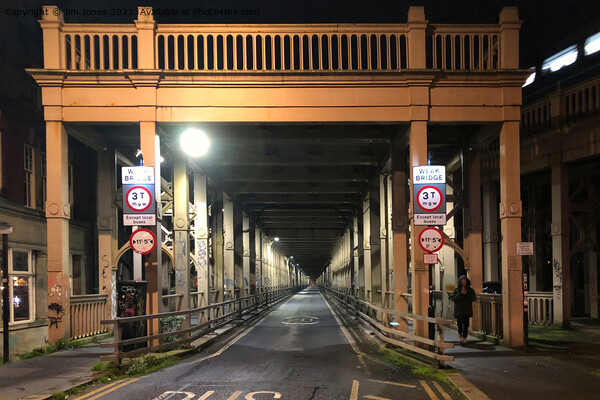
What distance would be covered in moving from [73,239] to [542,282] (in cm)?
1900

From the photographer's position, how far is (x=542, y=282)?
20906 mm

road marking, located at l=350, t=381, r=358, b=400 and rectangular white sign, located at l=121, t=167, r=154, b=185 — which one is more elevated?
rectangular white sign, located at l=121, t=167, r=154, b=185

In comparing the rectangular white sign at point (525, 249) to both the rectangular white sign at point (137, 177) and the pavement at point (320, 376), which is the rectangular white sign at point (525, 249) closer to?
the pavement at point (320, 376)

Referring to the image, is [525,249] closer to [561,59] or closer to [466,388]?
[466,388]

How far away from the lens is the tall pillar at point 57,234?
12953mm

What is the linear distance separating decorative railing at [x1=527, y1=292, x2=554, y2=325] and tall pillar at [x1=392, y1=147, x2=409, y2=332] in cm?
563

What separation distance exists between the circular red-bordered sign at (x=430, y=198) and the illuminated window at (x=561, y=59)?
12.2 m

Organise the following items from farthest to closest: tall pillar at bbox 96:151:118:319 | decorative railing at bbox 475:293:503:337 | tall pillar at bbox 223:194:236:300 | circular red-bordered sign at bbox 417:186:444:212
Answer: tall pillar at bbox 223:194:236:300 < tall pillar at bbox 96:151:118:319 < decorative railing at bbox 475:293:503:337 < circular red-bordered sign at bbox 417:186:444:212

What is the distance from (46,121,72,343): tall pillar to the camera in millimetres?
12953

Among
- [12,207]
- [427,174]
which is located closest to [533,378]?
[427,174]

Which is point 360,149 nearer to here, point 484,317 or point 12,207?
point 484,317

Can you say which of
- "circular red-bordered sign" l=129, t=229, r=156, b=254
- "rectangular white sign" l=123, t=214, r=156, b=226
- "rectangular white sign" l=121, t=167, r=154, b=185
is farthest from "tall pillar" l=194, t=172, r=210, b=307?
"circular red-bordered sign" l=129, t=229, r=156, b=254

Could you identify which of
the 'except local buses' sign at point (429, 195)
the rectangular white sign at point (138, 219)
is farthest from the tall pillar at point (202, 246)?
the 'except local buses' sign at point (429, 195)

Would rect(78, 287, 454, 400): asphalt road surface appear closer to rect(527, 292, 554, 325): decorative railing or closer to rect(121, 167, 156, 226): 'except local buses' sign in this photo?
rect(121, 167, 156, 226): 'except local buses' sign
